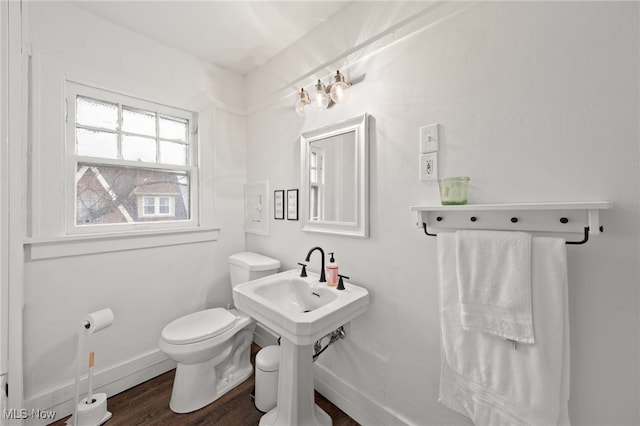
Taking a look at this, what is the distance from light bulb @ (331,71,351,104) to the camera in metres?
1.42

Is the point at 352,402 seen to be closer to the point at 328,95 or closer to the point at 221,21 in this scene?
the point at 328,95

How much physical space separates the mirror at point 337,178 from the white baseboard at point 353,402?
92cm

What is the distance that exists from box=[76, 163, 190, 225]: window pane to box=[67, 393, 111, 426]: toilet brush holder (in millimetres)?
1039

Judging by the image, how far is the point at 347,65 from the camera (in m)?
1.50

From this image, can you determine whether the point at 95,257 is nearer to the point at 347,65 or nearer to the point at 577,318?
the point at 347,65

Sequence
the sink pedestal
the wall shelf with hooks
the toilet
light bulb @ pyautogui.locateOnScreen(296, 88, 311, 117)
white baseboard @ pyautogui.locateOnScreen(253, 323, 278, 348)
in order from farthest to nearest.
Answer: white baseboard @ pyautogui.locateOnScreen(253, 323, 278, 348)
light bulb @ pyautogui.locateOnScreen(296, 88, 311, 117)
the toilet
the sink pedestal
the wall shelf with hooks

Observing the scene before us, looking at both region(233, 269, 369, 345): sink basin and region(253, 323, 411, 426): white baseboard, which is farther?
region(253, 323, 411, 426): white baseboard

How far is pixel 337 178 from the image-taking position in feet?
5.20

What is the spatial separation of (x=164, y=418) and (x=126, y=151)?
1.71 m

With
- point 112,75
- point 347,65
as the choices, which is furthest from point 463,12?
point 112,75

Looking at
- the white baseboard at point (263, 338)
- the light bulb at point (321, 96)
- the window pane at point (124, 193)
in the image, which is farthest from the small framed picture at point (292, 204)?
the white baseboard at point (263, 338)

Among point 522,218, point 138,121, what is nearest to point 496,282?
point 522,218

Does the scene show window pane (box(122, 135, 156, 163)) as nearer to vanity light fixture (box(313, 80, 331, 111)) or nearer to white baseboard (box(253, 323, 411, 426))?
vanity light fixture (box(313, 80, 331, 111))

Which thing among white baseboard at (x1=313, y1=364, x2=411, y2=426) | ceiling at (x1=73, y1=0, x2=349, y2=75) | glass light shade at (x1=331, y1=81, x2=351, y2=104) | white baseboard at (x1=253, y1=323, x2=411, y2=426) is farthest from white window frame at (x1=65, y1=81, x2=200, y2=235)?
white baseboard at (x1=313, y1=364, x2=411, y2=426)
